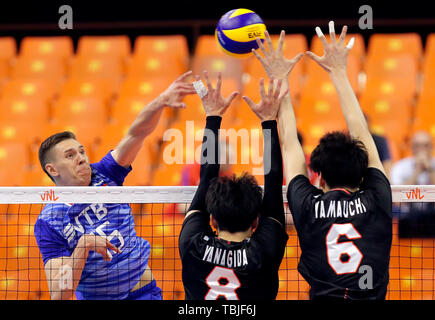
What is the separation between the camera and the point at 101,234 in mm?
5008

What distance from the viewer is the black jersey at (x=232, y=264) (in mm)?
3895

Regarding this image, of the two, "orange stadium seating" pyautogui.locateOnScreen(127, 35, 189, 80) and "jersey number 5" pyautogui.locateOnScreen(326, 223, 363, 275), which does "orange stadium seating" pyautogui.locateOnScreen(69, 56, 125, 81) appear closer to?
"orange stadium seating" pyautogui.locateOnScreen(127, 35, 189, 80)


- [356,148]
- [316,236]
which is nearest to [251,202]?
[316,236]

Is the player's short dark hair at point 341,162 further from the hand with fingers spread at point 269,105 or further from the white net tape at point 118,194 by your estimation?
the white net tape at point 118,194

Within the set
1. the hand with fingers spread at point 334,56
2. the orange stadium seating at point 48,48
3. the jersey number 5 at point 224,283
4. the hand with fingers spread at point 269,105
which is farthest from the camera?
the orange stadium seating at point 48,48

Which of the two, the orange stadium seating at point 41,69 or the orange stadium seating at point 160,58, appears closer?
the orange stadium seating at point 160,58

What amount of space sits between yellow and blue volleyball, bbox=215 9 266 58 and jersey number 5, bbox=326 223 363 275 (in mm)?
2011

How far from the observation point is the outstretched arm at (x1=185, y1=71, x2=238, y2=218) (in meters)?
4.20

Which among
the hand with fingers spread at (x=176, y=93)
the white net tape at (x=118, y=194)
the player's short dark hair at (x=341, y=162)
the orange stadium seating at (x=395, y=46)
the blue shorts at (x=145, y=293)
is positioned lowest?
the blue shorts at (x=145, y=293)

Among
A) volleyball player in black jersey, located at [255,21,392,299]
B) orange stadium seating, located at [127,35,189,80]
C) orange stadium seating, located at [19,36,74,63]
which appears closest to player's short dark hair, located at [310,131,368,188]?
volleyball player in black jersey, located at [255,21,392,299]

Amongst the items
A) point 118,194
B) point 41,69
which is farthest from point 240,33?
point 41,69

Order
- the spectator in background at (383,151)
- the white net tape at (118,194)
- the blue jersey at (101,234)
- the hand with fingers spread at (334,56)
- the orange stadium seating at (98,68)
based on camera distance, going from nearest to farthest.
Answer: the hand with fingers spread at (334,56), the white net tape at (118,194), the blue jersey at (101,234), the spectator in background at (383,151), the orange stadium seating at (98,68)

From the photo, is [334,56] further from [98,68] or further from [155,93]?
[98,68]

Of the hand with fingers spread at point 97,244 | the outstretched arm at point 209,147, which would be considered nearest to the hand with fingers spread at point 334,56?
the outstretched arm at point 209,147
